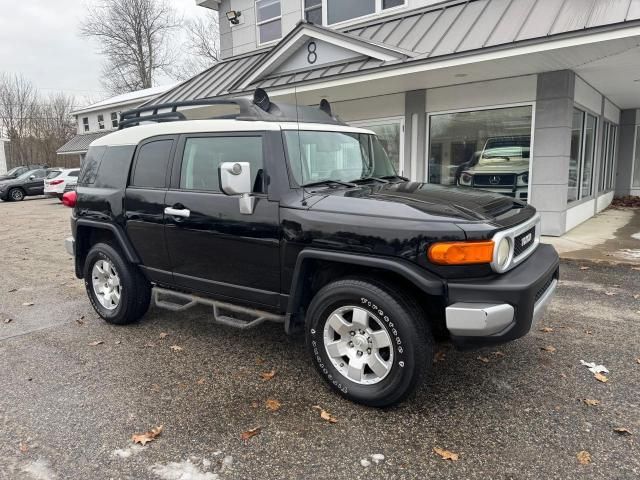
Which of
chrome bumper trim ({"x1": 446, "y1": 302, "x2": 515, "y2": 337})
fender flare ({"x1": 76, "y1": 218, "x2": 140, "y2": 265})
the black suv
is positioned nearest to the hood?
the black suv

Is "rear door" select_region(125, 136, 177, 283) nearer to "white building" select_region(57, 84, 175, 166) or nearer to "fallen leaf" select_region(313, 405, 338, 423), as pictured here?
"fallen leaf" select_region(313, 405, 338, 423)

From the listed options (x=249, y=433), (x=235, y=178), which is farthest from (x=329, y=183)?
(x=249, y=433)

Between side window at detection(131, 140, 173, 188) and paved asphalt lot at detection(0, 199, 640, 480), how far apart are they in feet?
4.94

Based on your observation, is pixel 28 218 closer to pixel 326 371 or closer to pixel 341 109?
pixel 341 109

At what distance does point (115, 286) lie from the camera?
4855 millimetres

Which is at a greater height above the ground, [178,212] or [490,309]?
[178,212]

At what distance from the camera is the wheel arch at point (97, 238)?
4.60 meters

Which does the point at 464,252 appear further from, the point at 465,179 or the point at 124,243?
the point at 465,179

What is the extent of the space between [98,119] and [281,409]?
1474 inches

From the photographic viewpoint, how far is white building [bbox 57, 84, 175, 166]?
106 feet

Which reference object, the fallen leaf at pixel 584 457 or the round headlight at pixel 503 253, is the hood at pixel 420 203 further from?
the fallen leaf at pixel 584 457

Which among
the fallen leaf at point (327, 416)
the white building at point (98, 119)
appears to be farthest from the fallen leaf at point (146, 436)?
the white building at point (98, 119)

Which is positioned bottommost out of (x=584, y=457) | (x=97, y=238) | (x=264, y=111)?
(x=584, y=457)

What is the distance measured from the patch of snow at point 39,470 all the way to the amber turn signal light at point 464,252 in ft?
8.43
